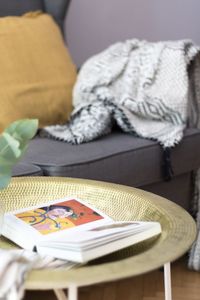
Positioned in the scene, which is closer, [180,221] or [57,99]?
[180,221]

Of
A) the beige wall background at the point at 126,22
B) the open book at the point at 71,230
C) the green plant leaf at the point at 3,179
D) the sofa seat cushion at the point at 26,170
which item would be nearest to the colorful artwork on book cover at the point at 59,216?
the open book at the point at 71,230

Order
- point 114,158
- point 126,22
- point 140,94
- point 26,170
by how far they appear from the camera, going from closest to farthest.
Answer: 1. point 26,170
2. point 114,158
3. point 140,94
4. point 126,22

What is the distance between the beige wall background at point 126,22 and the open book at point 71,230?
1754mm

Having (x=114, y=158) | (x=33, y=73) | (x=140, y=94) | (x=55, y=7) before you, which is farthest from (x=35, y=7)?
(x=114, y=158)

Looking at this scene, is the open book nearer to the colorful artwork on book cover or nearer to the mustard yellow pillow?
the colorful artwork on book cover

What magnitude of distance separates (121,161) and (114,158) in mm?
28

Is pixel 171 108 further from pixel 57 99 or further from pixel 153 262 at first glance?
pixel 153 262

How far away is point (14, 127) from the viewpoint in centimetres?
114

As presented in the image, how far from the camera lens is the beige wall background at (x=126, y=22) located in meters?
2.94

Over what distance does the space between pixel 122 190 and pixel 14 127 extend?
0.34 m

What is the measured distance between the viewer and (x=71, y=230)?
121 centimetres

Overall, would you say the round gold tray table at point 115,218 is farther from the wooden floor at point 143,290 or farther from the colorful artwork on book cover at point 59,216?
the wooden floor at point 143,290

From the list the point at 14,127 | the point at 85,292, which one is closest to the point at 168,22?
the point at 85,292

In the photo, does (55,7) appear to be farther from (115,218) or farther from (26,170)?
(115,218)
